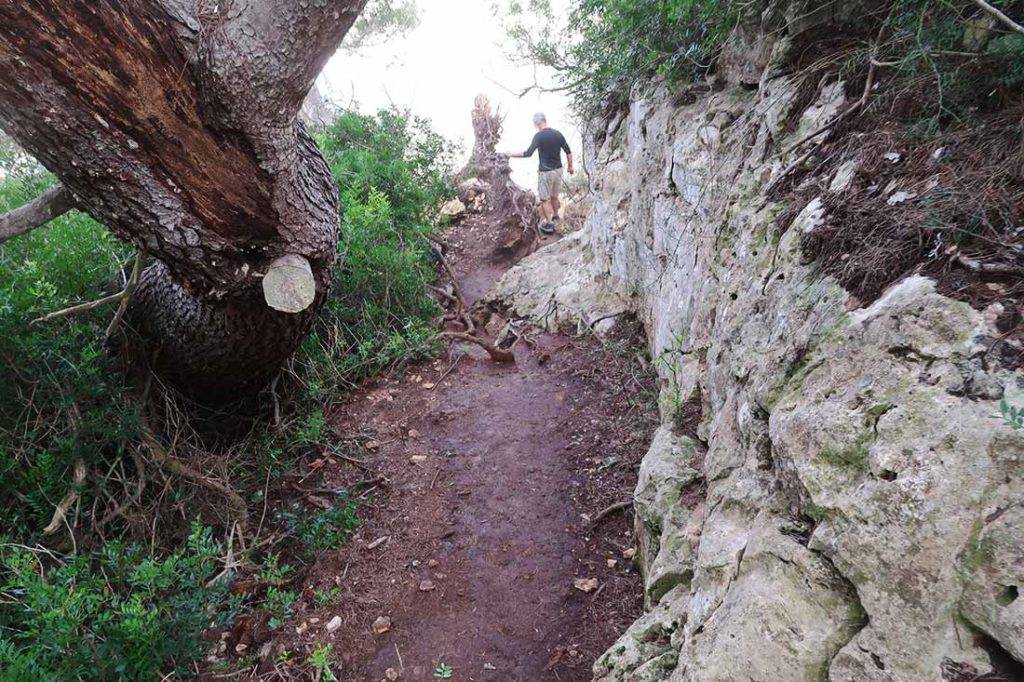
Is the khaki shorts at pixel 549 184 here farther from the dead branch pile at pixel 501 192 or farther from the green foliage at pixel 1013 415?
the green foliage at pixel 1013 415

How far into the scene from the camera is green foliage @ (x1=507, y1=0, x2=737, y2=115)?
→ 3539 mm

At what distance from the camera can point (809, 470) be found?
1.78m

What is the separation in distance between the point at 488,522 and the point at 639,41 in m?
3.74

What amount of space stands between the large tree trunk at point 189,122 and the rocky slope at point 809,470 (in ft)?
7.81

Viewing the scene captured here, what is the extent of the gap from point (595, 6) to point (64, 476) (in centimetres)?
484

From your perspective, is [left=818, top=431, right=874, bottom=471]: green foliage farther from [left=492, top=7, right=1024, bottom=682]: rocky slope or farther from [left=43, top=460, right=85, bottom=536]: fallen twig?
[left=43, top=460, right=85, bottom=536]: fallen twig

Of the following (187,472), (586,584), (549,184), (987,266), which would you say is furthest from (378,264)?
(987,266)

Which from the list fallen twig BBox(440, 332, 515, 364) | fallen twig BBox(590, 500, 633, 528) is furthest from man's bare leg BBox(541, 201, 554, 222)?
fallen twig BBox(590, 500, 633, 528)

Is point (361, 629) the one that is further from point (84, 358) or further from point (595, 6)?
point (595, 6)

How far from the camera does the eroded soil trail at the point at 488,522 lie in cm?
307

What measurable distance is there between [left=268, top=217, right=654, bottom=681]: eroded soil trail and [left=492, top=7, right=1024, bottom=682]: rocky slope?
23.7 inches

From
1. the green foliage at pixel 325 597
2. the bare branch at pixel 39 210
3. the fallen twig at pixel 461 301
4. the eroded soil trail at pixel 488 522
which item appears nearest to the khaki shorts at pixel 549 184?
the fallen twig at pixel 461 301

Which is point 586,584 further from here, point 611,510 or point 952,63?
point 952,63

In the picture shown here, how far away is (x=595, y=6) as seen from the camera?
4.30 metres
